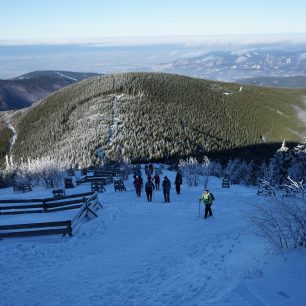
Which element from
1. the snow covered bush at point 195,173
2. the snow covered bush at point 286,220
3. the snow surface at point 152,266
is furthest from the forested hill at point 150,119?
the snow covered bush at point 286,220

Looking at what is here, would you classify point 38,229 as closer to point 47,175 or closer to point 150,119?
point 47,175

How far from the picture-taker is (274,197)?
11422 millimetres

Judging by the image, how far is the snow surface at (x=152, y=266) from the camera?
9.41 m

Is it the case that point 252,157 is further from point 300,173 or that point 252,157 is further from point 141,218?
point 141,218

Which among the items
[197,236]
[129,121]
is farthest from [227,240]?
[129,121]

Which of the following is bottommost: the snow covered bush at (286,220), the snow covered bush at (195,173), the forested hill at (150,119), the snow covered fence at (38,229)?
the forested hill at (150,119)

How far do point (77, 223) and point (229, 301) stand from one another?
30.2 feet

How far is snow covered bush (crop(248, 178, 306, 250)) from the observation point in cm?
1053

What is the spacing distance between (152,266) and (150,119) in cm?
11537

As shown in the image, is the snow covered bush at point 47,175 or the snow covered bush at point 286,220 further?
the snow covered bush at point 47,175

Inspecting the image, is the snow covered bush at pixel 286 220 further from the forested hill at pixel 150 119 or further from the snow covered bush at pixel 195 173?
the forested hill at pixel 150 119

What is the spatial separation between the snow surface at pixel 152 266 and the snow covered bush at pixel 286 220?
41 cm

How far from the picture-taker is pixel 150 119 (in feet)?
415

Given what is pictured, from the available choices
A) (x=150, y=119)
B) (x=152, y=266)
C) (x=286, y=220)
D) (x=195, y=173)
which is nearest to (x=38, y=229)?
(x=152, y=266)
